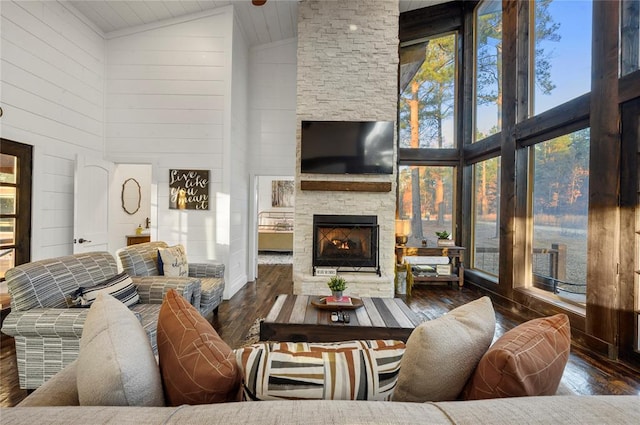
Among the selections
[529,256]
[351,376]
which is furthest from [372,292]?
[351,376]

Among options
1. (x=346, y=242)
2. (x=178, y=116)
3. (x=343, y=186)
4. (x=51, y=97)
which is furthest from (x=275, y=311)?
(x=51, y=97)

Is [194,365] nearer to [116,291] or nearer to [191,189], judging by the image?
[116,291]

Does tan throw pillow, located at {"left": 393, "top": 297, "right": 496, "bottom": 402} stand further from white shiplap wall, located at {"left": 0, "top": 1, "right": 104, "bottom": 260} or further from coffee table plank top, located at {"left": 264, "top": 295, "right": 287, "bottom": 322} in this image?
white shiplap wall, located at {"left": 0, "top": 1, "right": 104, "bottom": 260}

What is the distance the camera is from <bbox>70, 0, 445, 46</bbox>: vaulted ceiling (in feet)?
13.5

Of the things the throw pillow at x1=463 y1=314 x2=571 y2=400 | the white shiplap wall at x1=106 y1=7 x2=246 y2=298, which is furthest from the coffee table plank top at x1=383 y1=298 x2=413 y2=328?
the white shiplap wall at x1=106 y1=7 x2=246 y2=298

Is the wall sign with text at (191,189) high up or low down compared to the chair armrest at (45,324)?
up

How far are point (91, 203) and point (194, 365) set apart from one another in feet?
13.7

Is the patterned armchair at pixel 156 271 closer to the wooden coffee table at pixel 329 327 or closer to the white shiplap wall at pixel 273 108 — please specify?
the wooden coffee table at pixel 329 327

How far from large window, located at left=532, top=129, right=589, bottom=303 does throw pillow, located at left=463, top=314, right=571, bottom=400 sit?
2981 mm

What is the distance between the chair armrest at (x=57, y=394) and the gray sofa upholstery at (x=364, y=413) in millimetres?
250

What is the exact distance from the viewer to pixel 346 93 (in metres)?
4.45

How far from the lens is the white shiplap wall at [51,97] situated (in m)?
3.24

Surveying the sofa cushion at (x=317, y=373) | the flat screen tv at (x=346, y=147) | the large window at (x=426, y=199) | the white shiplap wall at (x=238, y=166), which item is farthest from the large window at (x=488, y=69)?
the sofa cushion at (x=317, y=373)

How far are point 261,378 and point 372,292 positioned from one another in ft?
11.8
